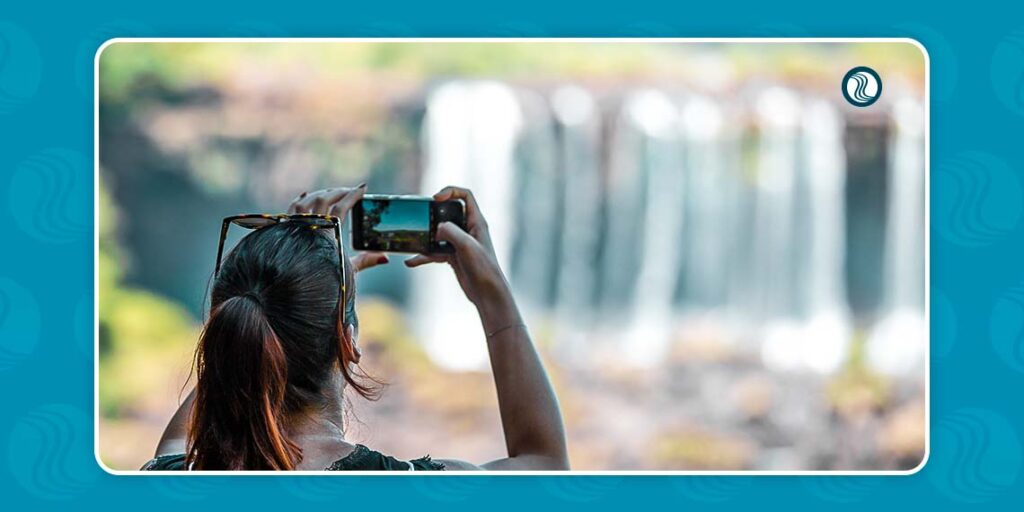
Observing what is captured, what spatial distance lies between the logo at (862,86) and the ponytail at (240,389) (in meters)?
0.92

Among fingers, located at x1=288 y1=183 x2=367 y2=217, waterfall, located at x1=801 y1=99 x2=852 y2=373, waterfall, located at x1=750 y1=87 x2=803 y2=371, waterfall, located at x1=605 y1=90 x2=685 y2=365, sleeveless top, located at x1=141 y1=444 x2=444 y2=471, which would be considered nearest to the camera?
sleeveless top, located at x1=141 y1=444 x2=444 y2=471

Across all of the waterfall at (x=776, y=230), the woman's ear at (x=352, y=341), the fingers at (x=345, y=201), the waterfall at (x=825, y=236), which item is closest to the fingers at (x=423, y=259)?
the fingers at (x=345, y=201)

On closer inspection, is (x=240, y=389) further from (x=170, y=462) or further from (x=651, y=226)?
(x=651, y=226)

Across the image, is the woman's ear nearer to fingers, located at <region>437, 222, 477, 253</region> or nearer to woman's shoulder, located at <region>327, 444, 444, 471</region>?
woman's shoulder, located at <region>327, 444, 444, 471</region>

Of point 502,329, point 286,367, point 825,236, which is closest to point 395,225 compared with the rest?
point 502,329

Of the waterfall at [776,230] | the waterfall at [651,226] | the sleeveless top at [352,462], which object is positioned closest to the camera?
the sleeveless top at [352,462]

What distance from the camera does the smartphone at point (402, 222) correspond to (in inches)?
56.8

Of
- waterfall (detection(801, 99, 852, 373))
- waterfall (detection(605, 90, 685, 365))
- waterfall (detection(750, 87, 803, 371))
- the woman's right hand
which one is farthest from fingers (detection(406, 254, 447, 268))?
waterfall (detection(605, 90, 685, 365))

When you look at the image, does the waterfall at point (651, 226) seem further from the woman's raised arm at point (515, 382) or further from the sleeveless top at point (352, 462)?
the sleeveless top at point (352, 462)

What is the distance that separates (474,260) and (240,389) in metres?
0.35

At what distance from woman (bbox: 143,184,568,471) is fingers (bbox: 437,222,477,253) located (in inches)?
6.1

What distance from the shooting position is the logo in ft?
5.08

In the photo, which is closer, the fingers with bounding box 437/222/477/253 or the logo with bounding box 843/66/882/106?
the fingers with bounding box 437/222/477/253

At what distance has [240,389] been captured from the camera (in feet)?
3.51
